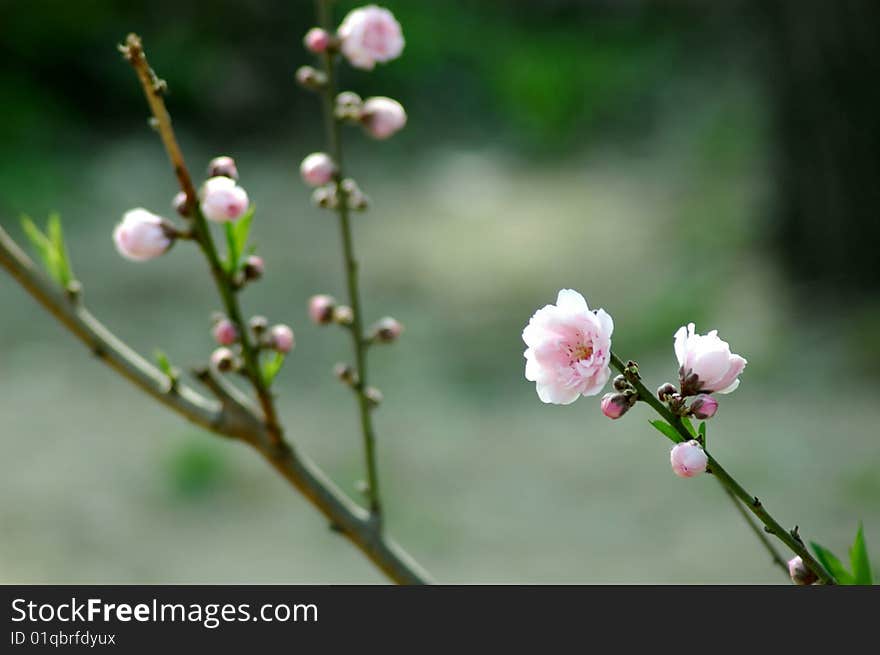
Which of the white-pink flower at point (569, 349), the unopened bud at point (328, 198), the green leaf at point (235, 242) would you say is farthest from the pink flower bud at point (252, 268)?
the white-pink flower at point (569, 349)

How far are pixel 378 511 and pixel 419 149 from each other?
14.4 feet

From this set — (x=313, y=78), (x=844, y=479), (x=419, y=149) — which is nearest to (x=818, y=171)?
(x=844, y=479)

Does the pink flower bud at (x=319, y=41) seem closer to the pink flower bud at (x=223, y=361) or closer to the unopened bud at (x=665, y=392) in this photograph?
the pink flower bud at (x=223, y=361)

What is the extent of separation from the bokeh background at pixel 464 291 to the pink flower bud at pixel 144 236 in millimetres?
1989

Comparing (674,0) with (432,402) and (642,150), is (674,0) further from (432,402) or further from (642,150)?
(432,402)

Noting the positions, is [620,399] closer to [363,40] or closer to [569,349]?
[569,349]

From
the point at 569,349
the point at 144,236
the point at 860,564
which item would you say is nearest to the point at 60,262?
the point at 144,236

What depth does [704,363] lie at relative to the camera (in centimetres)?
58

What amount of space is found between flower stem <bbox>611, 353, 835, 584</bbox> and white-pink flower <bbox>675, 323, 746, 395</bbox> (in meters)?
0.02

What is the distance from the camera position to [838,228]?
3.40 meters

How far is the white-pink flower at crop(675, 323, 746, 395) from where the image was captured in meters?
0.57

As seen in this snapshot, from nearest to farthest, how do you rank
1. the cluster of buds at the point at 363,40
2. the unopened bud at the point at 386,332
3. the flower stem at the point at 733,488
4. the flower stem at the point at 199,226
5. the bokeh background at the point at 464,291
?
the flower stem at the point at 733,488, the flower stem at the point at 199,226, the cluster of buds at the point at 363,40, the unopened bud at the point at 386,332, the bokeh background at the point at 464,291

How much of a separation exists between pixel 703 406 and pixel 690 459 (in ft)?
0.19

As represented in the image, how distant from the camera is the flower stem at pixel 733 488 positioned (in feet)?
1.72
